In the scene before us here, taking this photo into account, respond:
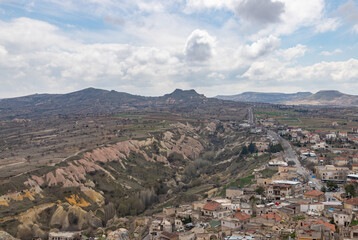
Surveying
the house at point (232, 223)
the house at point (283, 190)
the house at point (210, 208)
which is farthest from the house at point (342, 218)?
the house at point (210, 208)

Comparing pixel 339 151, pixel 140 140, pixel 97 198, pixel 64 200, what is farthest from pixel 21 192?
pixel 339 151

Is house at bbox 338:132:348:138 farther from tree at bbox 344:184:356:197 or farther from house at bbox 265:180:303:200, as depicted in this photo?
tree at bbox 344:184:356:197

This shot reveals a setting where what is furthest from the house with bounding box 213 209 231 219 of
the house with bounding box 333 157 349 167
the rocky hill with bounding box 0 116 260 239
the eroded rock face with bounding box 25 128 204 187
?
the eroded rock face with bounding box 25 128 204 187

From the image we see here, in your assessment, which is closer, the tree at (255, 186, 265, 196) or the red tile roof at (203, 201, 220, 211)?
the red tile roof at (203, 201, 220, 211)

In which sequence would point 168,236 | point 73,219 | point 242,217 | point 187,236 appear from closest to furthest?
point 187,236, point 168,236, point 242,217, point 73,219

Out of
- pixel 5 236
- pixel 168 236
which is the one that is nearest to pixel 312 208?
pixel 168 236

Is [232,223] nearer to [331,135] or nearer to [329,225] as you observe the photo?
[329,225]

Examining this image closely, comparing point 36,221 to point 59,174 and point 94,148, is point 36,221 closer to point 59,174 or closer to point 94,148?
point 59,174

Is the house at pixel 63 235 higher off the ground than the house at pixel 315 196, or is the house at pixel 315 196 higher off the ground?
the house at pixel 315 196

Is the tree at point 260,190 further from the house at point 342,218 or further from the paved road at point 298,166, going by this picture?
the house at point 342,218

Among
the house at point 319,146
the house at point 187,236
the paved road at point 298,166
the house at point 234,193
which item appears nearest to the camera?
the house at point 187,236

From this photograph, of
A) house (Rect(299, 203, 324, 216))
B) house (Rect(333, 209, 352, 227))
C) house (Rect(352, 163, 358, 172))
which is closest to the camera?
house (Rect(333, 209, 352, 227))
